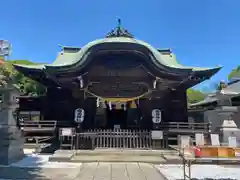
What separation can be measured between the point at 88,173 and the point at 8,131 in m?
3.87

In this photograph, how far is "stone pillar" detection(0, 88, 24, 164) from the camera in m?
8.40

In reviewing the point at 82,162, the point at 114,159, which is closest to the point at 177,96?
the point at 114,159

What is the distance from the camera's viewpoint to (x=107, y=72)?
13508 millimetres

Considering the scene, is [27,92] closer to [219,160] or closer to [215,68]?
[215,68]

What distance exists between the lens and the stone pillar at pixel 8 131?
8.40 m

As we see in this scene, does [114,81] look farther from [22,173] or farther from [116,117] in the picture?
[22,173]

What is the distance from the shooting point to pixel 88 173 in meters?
6.93

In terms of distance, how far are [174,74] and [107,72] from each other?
3920mm

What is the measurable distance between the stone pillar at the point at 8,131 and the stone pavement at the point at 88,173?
A: 2.92 feet

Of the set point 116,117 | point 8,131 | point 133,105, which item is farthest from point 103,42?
point 116,117

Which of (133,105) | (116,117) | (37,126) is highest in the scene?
(133,105)

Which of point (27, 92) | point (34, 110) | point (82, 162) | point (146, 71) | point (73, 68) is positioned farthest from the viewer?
point (27, 92)

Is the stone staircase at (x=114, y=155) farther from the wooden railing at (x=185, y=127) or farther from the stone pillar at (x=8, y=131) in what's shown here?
the wooden railing at (x=185, y=127)

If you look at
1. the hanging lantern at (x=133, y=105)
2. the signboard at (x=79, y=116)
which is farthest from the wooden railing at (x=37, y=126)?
the hanging lantern at (x=133, y=105)
